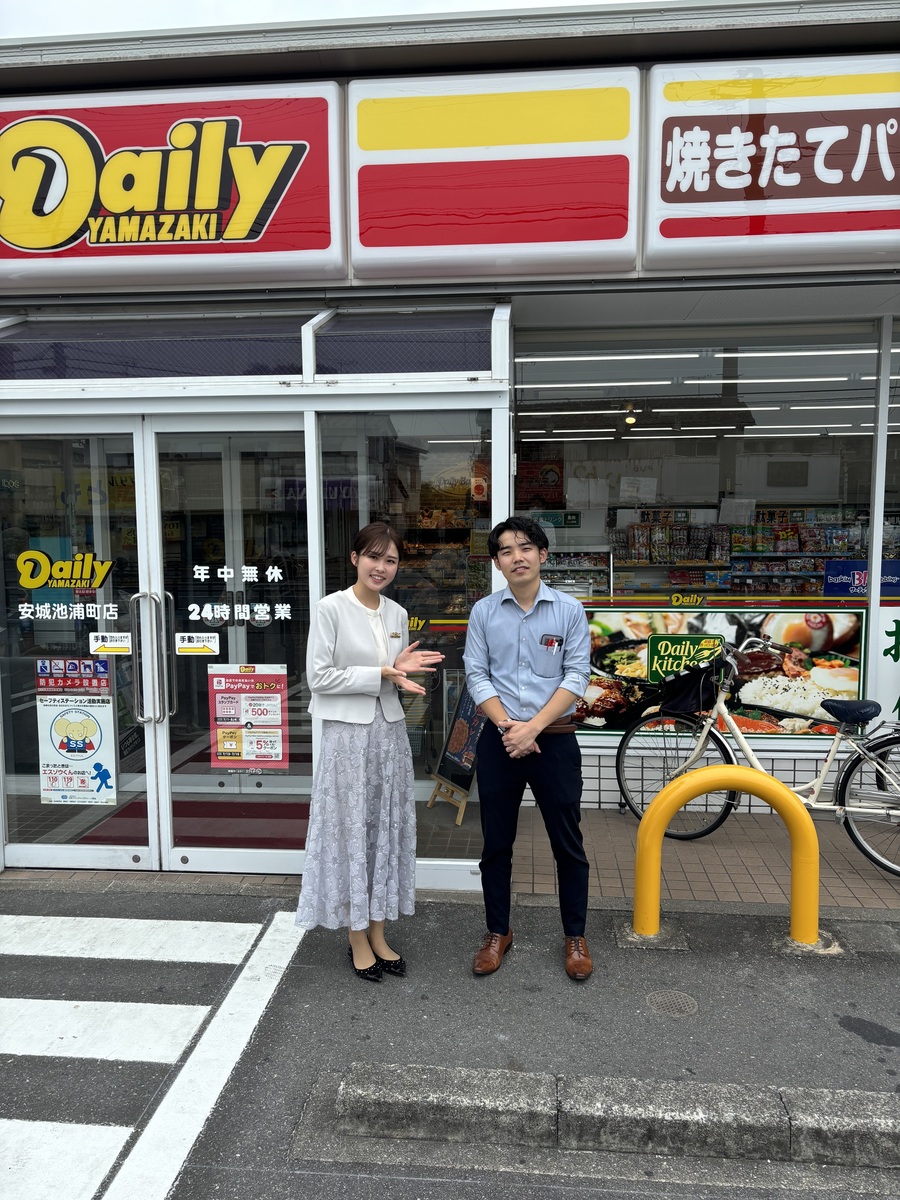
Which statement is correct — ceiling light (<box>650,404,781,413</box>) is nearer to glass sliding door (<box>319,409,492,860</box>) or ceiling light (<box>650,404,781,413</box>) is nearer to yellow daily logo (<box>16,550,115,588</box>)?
glass sliding door (<box>319,409,492,860</box>)

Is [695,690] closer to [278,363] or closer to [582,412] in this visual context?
[582,412]

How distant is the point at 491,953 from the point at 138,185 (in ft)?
15.0

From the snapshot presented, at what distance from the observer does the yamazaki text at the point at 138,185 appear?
15.0ft

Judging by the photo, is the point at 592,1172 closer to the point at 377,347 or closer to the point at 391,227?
the point at 377,347

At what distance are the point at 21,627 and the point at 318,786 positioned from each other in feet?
7.85

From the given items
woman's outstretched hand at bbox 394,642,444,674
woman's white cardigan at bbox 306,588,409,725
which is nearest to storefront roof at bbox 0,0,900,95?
woman's white cardigan at bbox 306,588,409,725

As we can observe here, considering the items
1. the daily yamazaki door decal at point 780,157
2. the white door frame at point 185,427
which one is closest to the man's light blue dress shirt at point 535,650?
the white door frame at point 185,427

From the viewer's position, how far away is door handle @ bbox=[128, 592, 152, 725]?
4.54 meters

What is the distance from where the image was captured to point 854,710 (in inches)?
176

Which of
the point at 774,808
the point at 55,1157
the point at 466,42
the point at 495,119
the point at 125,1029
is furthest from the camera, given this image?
the point at 495,119

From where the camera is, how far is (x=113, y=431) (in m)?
4.52

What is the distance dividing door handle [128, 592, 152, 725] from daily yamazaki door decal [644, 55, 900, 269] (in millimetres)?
3655

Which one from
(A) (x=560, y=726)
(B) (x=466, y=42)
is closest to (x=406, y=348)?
(B) (x=466, y=42)

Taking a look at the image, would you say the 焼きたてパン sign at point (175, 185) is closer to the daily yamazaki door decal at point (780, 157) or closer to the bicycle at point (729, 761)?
the daily yamazaki door decal at point (780, 157)
